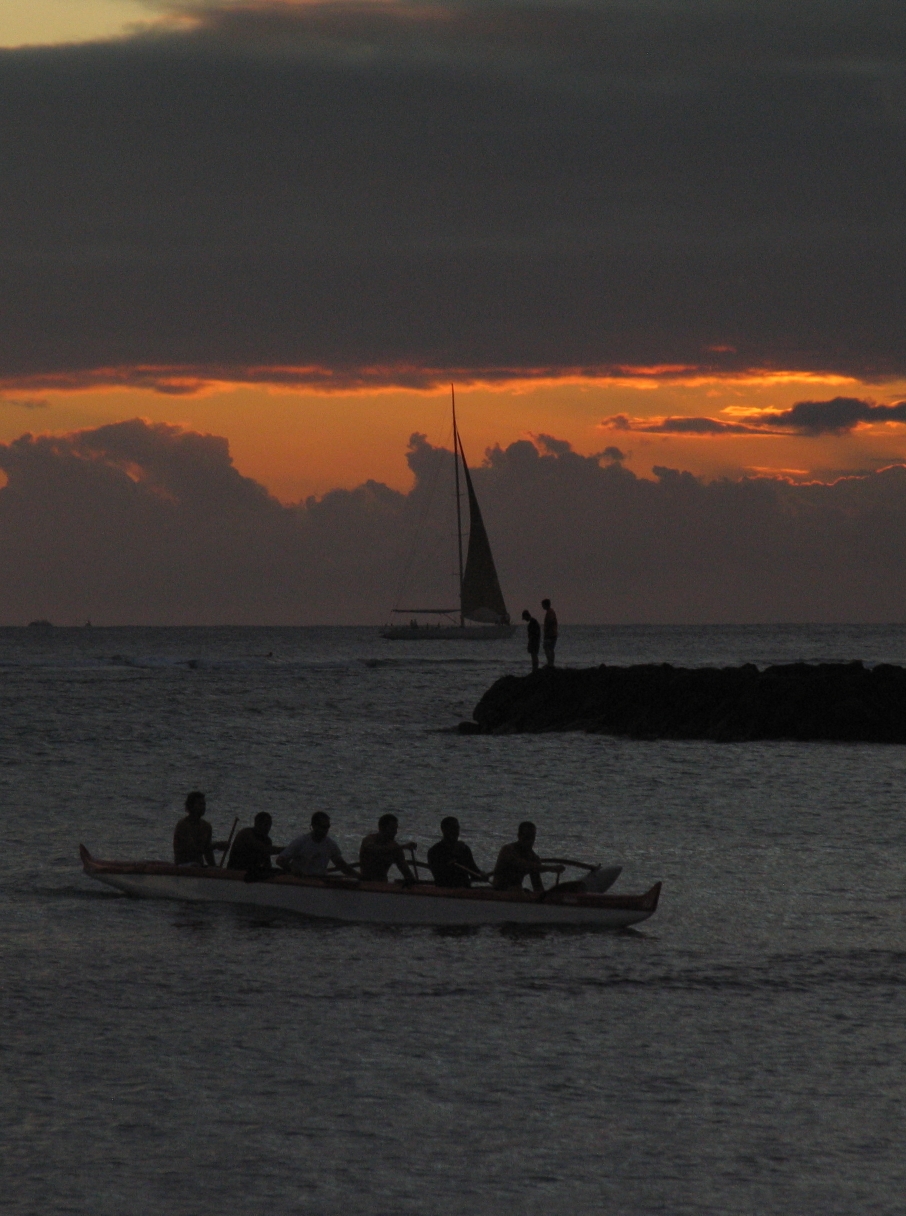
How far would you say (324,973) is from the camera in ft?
58.3

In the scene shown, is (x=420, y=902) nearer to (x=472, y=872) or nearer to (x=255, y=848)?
(x=472, y=872)

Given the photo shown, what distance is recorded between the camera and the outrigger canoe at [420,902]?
20.1 meters

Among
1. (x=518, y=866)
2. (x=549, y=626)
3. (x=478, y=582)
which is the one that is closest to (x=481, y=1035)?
(x=518, y=866)

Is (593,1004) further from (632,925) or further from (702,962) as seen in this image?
A: (632,925)

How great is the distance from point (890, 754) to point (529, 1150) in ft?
120

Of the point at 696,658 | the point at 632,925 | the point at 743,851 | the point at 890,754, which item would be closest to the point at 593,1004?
the point at 632,925

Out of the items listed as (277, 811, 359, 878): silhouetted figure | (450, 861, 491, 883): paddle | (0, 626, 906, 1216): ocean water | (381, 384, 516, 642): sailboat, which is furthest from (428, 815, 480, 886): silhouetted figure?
(381, 384, 516, 642): sailboat

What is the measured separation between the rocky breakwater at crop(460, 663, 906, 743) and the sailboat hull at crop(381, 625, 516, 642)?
7857cm

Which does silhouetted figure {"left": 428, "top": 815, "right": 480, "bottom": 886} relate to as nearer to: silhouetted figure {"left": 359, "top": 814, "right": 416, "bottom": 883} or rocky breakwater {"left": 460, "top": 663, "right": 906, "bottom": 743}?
silhouetted figure {"left": 359, "top": 814, "right": 416, "bottom": 883}

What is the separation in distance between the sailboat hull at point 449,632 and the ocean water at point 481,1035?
343ft

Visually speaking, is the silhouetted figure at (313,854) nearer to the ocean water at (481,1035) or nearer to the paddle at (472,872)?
the ocean water at (481,1035)

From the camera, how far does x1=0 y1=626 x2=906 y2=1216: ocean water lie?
1062 centimetres

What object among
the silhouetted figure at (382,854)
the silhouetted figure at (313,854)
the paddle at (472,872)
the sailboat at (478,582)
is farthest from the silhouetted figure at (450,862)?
the sailboat at (478,582)

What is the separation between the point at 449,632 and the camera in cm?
15000
